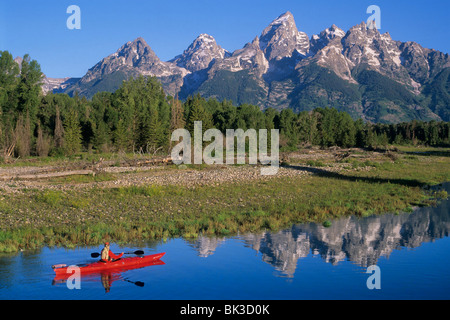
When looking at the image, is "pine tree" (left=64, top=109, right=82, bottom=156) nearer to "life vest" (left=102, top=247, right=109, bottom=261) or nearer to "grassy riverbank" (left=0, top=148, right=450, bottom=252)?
"grassy riverbank" (left=0, top=148, right=450, bottom=252)

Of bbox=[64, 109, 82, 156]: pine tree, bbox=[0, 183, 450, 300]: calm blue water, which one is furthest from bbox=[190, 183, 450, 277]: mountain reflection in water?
bbox=[64, 109, 82, 156]: pine tree

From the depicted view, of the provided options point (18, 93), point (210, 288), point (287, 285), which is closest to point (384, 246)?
point (287, 285)

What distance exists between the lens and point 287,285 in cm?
1484

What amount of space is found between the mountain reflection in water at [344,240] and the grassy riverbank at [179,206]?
1078mm

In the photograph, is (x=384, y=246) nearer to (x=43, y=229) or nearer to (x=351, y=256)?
(x=351, y=256)

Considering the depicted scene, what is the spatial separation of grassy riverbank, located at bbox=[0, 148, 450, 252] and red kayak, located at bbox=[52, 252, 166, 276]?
335 centimetres

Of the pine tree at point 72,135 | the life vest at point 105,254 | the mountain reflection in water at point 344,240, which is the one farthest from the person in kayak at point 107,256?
the pine tree at point 72,135

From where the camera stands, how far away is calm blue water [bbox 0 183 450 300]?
557 inches

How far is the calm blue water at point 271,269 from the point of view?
46.4ft

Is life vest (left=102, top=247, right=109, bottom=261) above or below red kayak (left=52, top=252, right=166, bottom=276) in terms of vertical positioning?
above

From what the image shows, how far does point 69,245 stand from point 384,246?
13.9m

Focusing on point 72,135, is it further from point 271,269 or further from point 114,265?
point 271,269

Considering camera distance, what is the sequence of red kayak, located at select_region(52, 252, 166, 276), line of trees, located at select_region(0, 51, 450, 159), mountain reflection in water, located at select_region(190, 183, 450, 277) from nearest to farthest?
red kayak, located at select_region(52, 252, 166, 276)
mountain reflection in water, located at select_region(190, 183, 450, 277)
line of trees, located at select_region(0, 51, 450, 159)

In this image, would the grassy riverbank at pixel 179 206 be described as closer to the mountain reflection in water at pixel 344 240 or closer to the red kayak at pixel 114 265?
the mountain reflection in water at pixel 344 240
